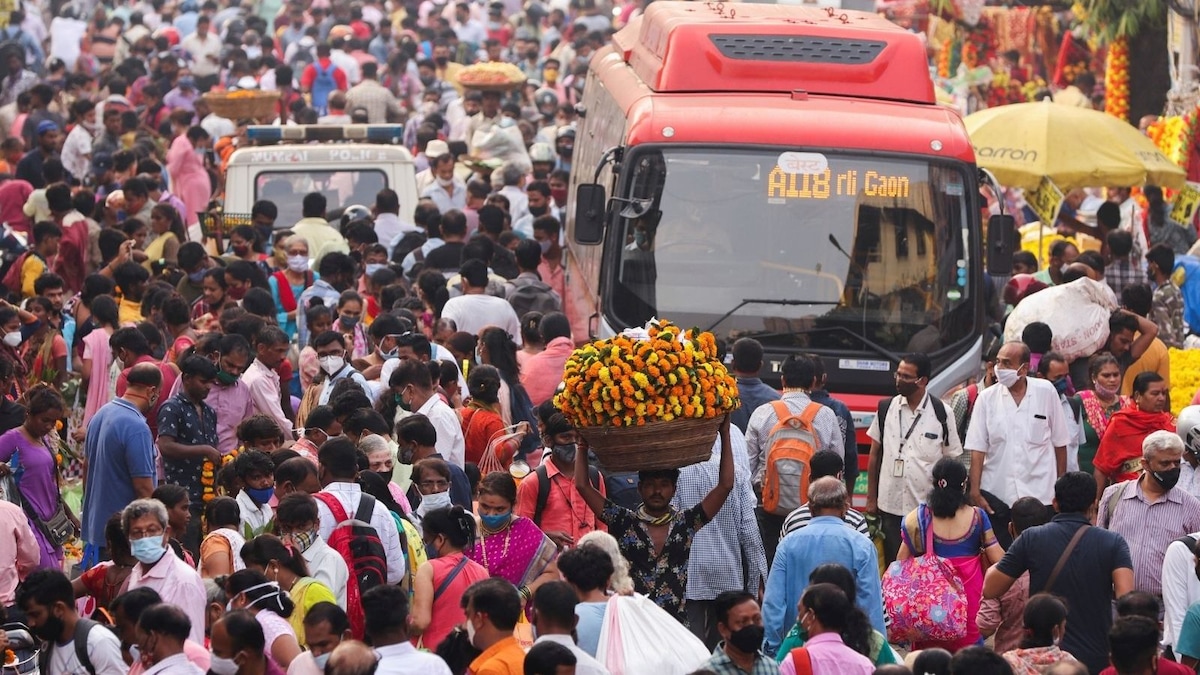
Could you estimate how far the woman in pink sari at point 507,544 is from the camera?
27.7ft

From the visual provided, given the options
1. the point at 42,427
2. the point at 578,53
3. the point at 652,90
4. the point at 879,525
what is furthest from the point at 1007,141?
the point at 578,53

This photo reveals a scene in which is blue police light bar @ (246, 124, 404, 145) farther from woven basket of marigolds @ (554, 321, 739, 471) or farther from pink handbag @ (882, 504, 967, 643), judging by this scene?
pink handbag @ (882, 504, 967, 643)

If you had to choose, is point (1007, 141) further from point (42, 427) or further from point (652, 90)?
point (42, 427)

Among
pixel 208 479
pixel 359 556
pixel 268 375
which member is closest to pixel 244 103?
pixel 268 375

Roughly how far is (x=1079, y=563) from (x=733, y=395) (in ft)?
5.26

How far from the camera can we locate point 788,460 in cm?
1029

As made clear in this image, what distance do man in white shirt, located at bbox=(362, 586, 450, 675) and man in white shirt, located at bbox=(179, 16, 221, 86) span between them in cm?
2457

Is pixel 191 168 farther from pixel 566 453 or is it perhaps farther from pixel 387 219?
pixel 566 453

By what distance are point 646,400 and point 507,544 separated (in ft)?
2.70

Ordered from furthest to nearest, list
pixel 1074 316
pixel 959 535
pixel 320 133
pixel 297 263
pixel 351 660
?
1. pixel 320 133
2. pixel 297 263
3. pixel 1074 316
4. pixel 959 535
5. pixel 351 660

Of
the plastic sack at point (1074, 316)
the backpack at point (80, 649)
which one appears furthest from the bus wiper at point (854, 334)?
the backpack at point (80, 649)

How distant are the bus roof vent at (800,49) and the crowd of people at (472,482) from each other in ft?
6.39

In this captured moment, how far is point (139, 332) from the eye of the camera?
1094 centimetres

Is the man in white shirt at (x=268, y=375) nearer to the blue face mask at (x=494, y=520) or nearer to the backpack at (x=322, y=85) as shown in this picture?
the blue face mask at (x=494, y=520)
